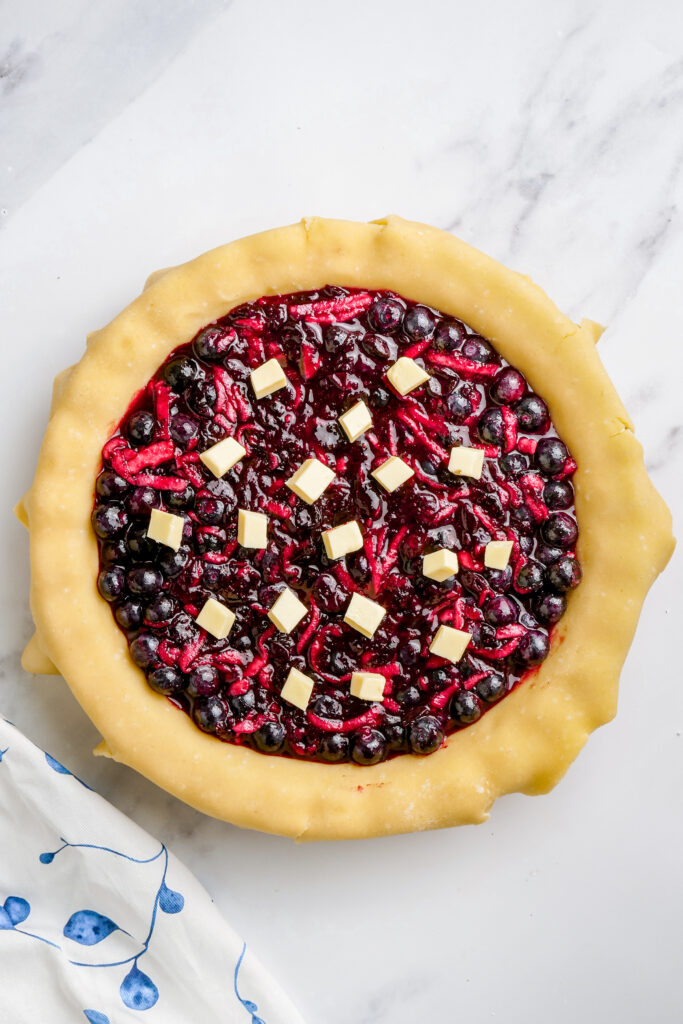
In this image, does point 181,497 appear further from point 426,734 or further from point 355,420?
point 426,734

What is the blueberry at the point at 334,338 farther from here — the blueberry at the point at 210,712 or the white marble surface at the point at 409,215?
the blueberry at the point at 210,712

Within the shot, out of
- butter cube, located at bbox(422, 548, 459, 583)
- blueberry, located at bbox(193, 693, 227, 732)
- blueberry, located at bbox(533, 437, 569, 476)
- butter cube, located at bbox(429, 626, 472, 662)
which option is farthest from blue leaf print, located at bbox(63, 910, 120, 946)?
blueberry, located at bbox(533, 437, 569, 476)

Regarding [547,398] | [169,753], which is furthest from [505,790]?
[547,398]

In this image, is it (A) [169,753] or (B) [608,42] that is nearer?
(A) [169,753]

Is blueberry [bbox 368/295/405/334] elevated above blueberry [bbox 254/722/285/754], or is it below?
above

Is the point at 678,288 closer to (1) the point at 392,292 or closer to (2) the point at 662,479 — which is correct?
(2) the point at 662,479

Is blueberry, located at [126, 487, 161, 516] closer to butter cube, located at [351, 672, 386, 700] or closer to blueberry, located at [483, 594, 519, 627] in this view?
butter cube, located at [351, 672, 386, 700]
